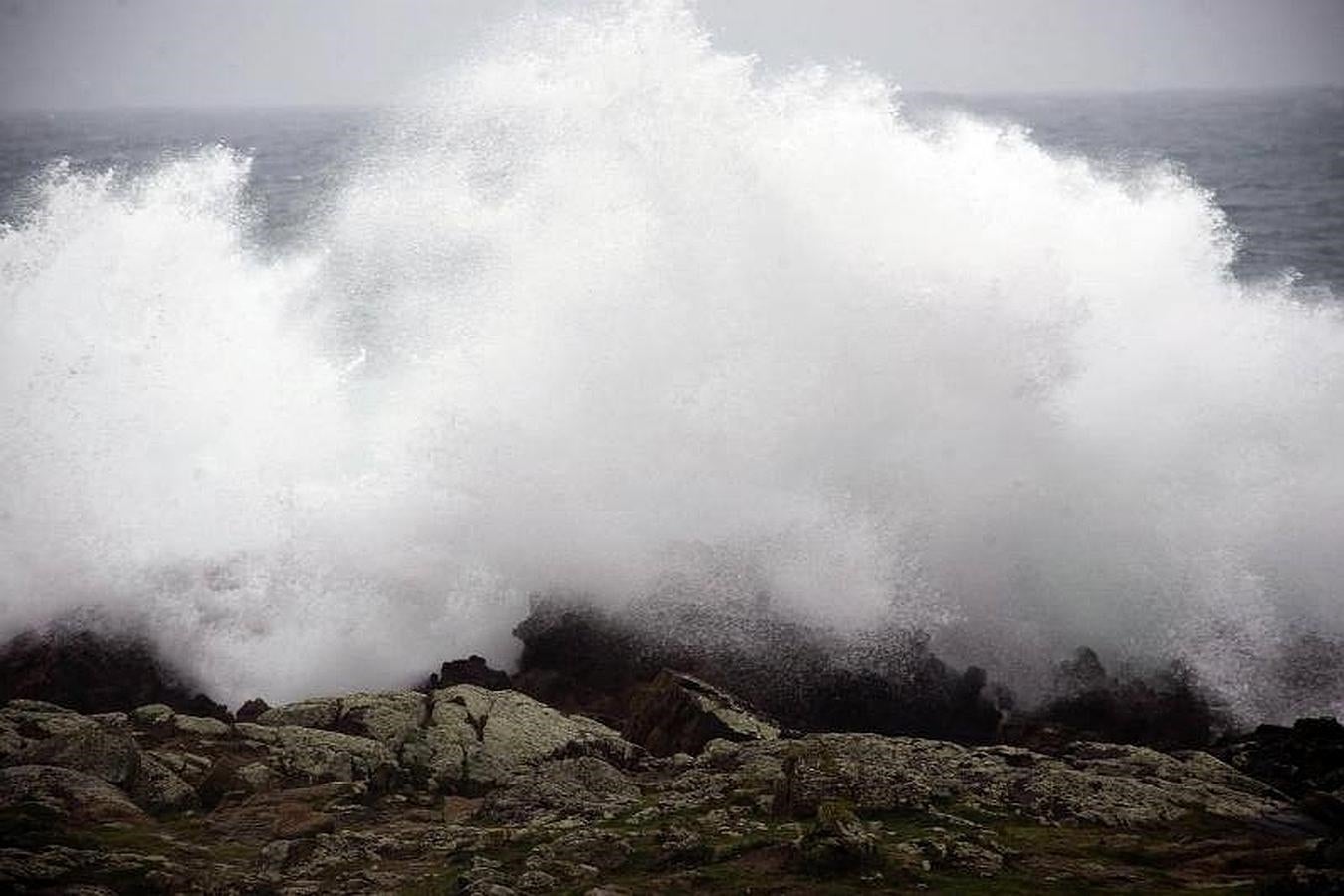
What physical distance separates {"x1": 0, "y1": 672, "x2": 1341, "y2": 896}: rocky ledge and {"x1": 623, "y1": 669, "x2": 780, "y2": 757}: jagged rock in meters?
0.03

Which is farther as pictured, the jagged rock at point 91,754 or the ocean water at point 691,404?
the ocean water at point 691,404

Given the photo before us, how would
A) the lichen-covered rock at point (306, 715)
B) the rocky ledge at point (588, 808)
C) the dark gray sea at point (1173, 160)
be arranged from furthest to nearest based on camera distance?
1. the dark gray sea at point (1173, 160)
2. the lichen-covered rock at point (306, 715)
3. the rocky ledge at point (588, 808)

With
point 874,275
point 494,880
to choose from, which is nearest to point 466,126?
point 874,275

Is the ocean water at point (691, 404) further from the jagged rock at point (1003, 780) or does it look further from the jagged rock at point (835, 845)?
the jagged rock at point (835, 845)

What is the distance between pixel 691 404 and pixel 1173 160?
213 feet

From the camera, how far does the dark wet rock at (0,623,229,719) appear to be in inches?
598

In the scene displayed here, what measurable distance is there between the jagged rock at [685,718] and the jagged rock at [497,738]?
49cm

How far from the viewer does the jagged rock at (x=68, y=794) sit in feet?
35.2

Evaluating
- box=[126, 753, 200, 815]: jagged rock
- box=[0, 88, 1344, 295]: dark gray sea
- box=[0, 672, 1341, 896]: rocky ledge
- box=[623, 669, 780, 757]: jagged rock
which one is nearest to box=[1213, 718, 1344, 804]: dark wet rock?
box=[0, 672, 1341, 896]: rocky ledge

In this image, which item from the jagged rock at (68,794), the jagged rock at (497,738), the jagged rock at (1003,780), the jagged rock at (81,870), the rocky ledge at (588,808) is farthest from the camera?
the jagged rock at (497,738)

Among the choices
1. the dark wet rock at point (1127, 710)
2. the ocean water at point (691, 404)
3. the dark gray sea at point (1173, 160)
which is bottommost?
the dark wet rock at point (1127, 710)

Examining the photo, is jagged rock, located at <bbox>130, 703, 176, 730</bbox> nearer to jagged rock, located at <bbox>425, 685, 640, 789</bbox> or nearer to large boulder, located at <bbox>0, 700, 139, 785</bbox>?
large boulder, located at <bbox>0, 700, 139, 785</bbox>

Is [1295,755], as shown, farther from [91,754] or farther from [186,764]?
[91,754]

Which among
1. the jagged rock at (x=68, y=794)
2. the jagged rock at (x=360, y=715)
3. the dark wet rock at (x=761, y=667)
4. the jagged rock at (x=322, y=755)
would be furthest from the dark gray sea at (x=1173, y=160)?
the jagged rock at (x=68, y=794)
